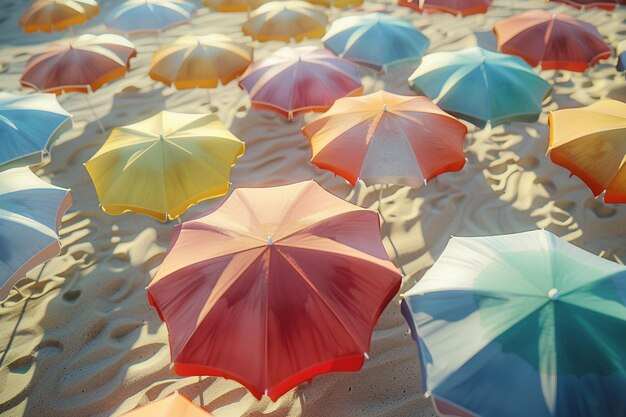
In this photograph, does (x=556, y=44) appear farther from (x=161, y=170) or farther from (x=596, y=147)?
(x=161, y=170)

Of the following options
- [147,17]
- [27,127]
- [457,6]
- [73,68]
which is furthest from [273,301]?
[457,6]

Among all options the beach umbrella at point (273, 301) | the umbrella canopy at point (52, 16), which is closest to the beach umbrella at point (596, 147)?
the beach umbrella at point (273, 301)

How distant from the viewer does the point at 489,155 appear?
16.5 ft

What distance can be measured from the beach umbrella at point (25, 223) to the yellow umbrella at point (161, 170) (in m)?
0.37

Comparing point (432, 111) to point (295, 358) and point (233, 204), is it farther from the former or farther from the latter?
point (295, 358)

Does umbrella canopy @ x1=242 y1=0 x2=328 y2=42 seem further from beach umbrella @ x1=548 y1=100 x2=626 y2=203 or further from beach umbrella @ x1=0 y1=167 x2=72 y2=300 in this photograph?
beach umbrella @ x1=0 y1=167 x2=72 y2=300

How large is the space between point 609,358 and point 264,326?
1782 mm

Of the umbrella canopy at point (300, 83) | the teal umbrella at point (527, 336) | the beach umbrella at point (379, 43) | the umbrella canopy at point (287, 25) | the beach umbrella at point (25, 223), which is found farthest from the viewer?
the umbrella canopy at point (287, 25)

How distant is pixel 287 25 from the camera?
6320 millimetres

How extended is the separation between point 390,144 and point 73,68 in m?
4.24

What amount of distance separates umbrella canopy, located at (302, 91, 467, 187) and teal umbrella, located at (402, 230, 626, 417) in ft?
3.93

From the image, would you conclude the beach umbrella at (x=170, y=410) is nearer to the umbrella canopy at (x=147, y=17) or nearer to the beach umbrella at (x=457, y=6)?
the umbrella canopy at (x=147, y=17)

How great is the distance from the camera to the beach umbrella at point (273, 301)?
92.2 inches

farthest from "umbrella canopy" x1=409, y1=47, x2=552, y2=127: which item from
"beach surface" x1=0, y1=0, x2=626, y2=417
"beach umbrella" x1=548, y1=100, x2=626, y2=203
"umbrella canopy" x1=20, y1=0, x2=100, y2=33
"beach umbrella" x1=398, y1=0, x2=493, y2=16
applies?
"umbrella canopy" x1=20, y1=0, x2=100, y2=33
